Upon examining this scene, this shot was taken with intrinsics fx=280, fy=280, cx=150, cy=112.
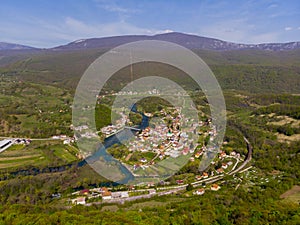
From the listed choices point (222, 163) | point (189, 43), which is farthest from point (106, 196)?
point (189, 43)

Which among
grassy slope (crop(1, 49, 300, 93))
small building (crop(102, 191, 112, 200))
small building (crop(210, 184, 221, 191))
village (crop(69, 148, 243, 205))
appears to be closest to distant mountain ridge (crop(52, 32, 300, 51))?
grassy slope (crop(1, 49, 300, 93))

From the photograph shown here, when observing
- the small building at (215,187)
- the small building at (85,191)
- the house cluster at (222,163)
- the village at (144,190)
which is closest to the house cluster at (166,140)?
the house cluster at (222,163)

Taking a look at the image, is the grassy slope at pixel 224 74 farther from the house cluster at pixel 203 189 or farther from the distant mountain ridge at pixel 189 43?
the distant mountain ridge at pixel 189 43

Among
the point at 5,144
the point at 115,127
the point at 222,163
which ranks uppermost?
the point at 222,163

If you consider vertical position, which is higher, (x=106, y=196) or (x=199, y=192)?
(x=199, y=192)

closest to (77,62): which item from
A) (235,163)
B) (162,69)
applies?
(162,69)

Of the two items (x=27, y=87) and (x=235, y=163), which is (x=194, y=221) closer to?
(x=235, y=163)

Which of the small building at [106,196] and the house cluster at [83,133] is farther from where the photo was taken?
the house cluster at [83,133]

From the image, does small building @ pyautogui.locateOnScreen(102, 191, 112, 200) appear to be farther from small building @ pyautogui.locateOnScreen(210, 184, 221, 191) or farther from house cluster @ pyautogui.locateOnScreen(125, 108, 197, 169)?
small building @ pyautogui.locateOnScreen(210, 184, 221, 191)

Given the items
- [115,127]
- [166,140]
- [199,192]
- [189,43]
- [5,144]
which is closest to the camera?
[199,192]

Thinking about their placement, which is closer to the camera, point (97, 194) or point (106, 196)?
point (106, 196)

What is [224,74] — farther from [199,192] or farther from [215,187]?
[199,192]

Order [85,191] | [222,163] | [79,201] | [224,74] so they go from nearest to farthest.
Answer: [79,201] → [85,191] → [222,163] → [224,74]
